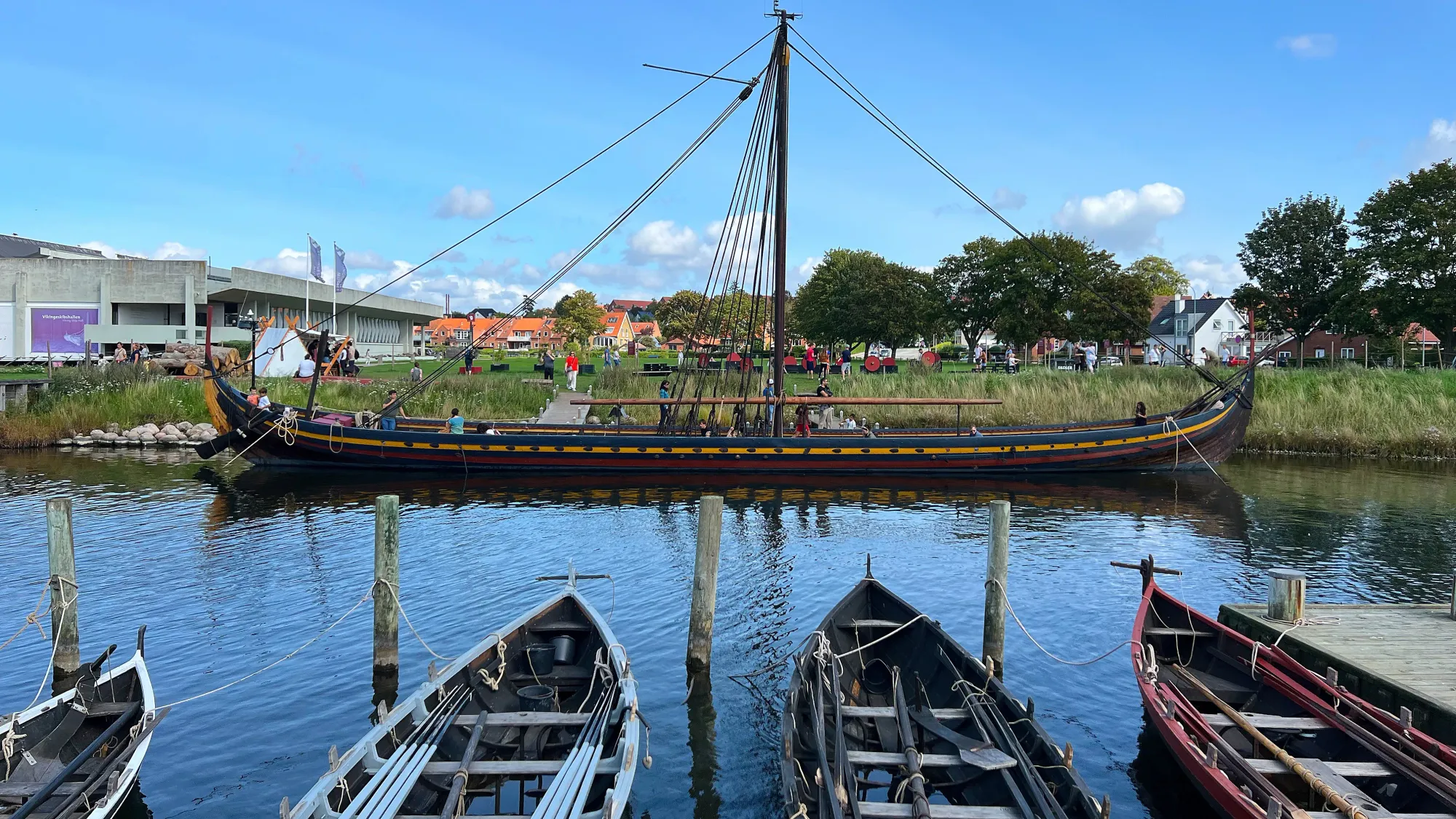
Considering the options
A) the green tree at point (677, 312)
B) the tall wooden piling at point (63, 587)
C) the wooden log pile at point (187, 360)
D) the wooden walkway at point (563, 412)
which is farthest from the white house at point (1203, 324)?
the tall wooden piling at point (63, 587)

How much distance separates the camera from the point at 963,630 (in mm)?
14031

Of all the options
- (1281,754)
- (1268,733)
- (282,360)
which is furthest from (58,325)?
(1281,754)

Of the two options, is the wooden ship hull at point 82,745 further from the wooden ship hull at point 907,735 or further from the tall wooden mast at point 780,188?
the tall wooden mast at point 780,188

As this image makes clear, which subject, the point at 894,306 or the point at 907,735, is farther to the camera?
the point at 894,306

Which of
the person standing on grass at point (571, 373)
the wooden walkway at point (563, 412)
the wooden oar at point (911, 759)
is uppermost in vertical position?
the person standing on grass at point (571, 373)

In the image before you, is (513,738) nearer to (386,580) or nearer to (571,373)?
(386,580)

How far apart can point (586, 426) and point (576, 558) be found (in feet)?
39.9

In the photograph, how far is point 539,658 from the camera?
1045 centimetres

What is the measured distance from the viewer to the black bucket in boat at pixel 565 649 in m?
10.5

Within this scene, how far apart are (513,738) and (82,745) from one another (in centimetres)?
403

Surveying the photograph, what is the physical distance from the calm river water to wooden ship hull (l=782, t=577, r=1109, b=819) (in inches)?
47.2

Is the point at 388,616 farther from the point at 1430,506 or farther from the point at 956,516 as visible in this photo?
the point at 1430,506

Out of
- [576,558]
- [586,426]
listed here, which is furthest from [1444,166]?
[576,558]

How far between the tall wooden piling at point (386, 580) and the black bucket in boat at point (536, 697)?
8.31ft
